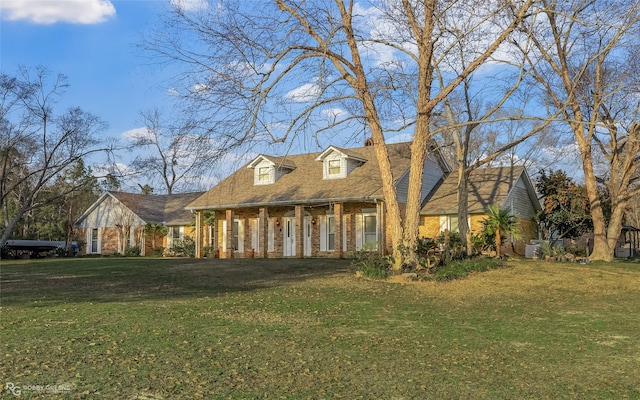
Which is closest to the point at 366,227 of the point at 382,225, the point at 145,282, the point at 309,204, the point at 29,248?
the point at 382,225

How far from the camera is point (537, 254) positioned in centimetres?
2419

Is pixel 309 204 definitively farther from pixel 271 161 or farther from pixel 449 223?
pixel 449 223

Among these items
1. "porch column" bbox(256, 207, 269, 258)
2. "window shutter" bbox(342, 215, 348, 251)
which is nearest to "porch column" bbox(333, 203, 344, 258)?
"window shutter" bbox(342, 215, 348, 251)

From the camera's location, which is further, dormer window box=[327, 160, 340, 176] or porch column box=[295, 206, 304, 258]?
dormer window box=[327, 160, 340, 176]

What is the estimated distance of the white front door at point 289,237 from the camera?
2788 centimetres

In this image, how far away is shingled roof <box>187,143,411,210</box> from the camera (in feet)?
82.6

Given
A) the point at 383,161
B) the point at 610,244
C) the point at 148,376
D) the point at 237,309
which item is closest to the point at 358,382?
the point at 148,376

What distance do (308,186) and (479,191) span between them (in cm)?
853

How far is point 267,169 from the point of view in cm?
2981

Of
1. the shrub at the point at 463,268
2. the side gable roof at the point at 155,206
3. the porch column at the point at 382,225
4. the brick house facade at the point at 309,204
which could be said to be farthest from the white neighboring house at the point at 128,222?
the shrub at the point at 463,268

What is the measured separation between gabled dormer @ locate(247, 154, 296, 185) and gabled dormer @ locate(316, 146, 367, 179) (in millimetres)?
2621

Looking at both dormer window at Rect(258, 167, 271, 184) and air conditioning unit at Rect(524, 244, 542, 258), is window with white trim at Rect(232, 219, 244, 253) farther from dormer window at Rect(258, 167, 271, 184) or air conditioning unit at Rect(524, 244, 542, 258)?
air conditioning unit at Rect(524, 244, 542, 258)

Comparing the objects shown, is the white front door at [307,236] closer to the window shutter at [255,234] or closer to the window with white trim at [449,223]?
the window shutter at [255,234]

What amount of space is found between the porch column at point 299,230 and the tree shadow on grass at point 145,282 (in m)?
5.66
